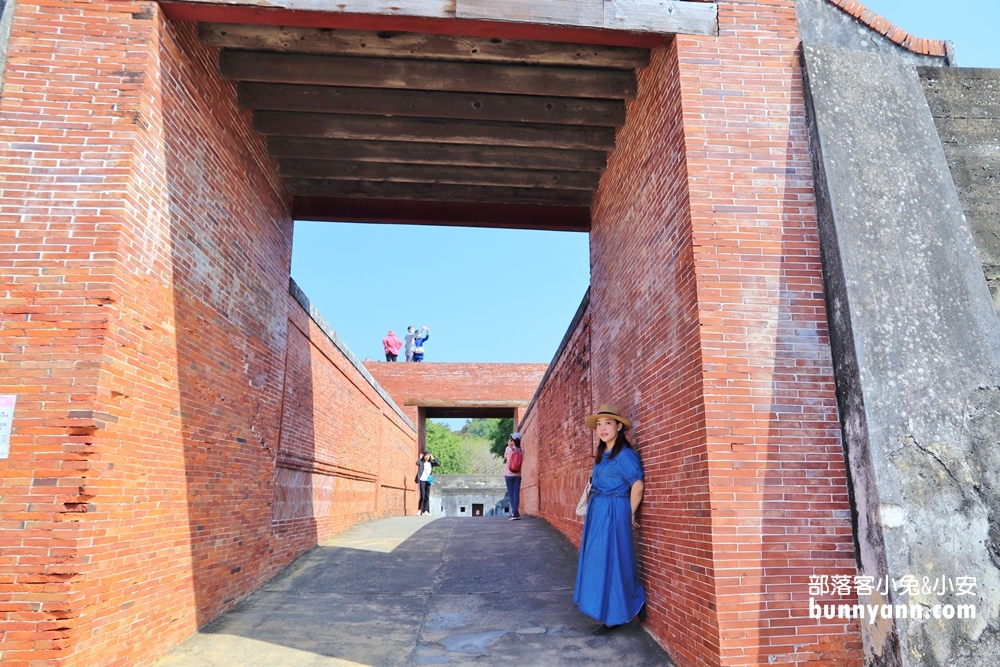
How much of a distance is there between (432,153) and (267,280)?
7.51ft

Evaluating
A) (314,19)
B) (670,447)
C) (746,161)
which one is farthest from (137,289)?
(746,161)

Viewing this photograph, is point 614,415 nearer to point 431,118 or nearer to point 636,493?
point 636,493

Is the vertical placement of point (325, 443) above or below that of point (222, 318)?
below

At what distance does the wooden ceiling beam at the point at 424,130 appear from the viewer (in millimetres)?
6418

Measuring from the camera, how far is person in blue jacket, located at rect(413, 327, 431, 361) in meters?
24.2

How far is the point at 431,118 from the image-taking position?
6438 mm

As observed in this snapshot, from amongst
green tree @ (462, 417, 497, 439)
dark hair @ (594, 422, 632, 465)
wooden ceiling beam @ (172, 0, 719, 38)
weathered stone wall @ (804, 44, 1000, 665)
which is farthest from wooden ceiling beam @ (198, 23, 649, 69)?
green tree @ (462, 417, 497, 439)

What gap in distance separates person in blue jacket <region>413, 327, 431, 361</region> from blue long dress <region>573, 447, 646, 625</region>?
63.2ft

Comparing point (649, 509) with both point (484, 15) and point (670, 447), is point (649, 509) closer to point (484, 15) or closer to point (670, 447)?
point (670, 447)

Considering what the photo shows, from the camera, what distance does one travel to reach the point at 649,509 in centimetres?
511

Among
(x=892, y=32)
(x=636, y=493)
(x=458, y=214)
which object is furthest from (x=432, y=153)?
(x=892, y=32)

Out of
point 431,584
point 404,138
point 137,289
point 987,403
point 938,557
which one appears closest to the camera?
point 938,557

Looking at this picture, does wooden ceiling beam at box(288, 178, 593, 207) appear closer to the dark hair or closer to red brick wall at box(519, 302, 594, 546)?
red brick wall at box(519, 302, 594, 546)

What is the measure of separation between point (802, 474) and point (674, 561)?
111 cm
